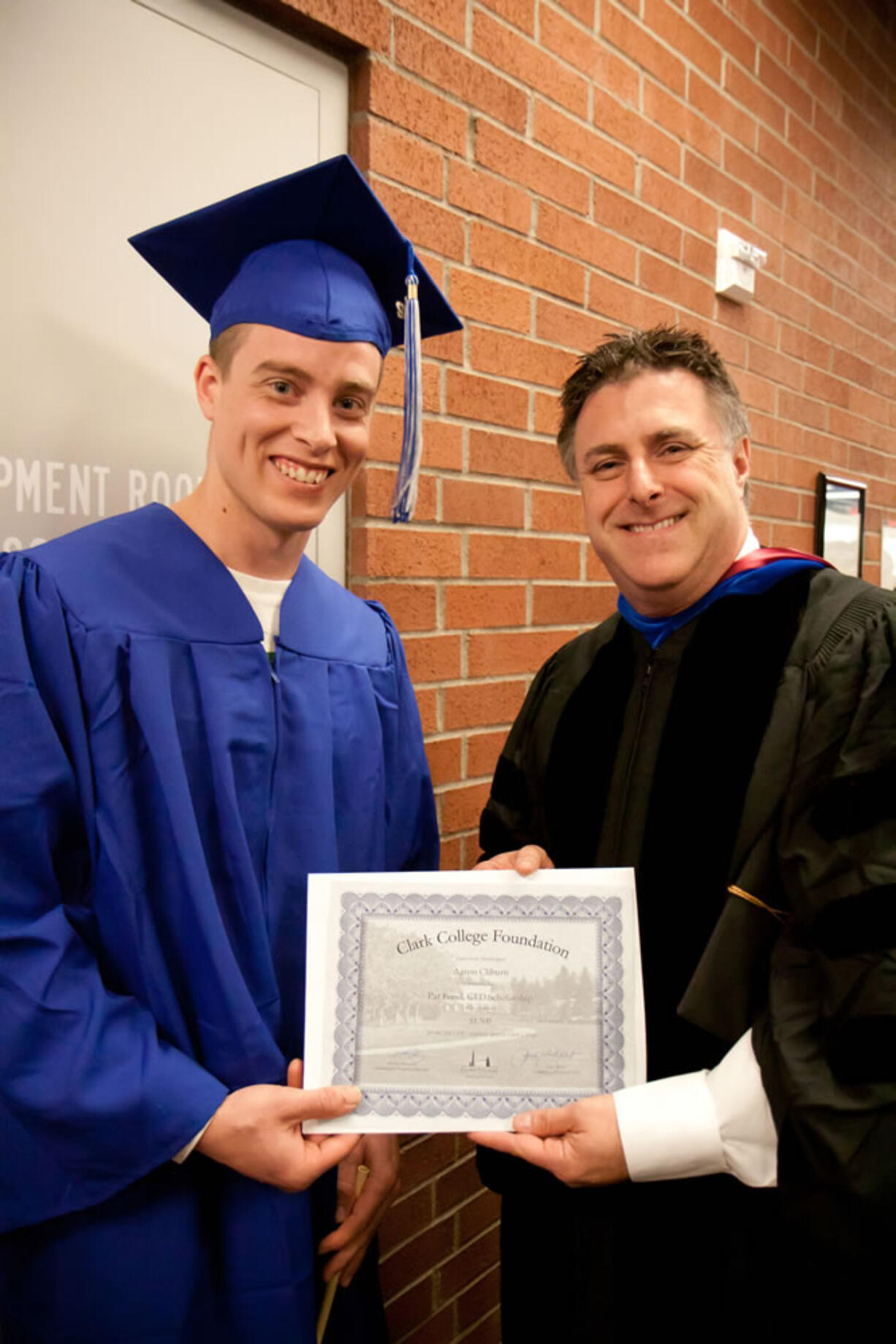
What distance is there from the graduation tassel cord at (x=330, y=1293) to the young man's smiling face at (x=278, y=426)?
949 mm

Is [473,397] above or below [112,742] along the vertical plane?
above

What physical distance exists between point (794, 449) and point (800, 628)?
2485mm

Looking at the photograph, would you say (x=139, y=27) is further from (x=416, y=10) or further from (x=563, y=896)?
(x=563, y=896)

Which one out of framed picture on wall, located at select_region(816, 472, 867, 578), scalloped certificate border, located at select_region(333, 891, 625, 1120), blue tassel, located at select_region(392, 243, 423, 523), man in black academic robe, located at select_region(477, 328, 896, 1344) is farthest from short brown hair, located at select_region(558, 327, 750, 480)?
framed picture on wall, located at select_region(816, 472, 867, 578)

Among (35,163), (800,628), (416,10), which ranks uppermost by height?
(416,10)

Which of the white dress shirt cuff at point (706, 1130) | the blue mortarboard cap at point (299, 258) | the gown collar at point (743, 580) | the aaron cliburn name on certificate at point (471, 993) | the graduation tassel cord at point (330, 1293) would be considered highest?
the blue mortarboard cap at point (299, 258)

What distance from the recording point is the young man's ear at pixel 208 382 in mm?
1295

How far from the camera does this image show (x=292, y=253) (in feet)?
4.13

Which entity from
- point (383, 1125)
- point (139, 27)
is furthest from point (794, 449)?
point (383, 1125)

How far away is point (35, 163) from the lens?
1.36m

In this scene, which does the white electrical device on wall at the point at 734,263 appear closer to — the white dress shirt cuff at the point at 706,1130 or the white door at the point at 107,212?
the white door at the point at 107,212

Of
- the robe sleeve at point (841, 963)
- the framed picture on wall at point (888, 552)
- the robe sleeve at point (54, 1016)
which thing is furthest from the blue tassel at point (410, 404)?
the framed picture on wall at point (888, 552)

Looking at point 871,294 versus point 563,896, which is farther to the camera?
point 871,294

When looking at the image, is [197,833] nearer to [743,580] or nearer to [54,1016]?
[54,1016]
